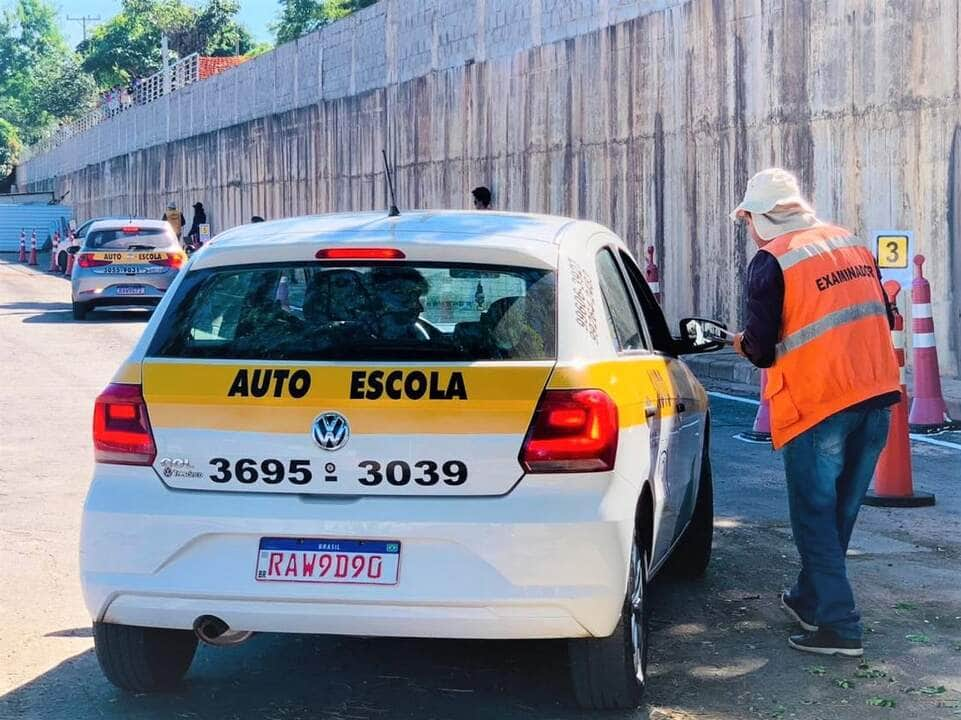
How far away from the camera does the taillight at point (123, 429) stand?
5.02m

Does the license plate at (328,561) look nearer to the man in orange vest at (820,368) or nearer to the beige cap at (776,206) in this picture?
the man in orange vest at (820,368)

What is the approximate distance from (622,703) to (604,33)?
1811 centimetres

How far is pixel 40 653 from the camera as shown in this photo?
19.5ft

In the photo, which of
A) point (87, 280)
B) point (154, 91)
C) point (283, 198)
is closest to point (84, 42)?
point (154, 91)

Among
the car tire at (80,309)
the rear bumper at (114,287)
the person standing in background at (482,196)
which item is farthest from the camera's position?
the car tire at (80,309)

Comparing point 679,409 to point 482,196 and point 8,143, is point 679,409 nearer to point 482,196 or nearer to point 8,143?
point 482,196

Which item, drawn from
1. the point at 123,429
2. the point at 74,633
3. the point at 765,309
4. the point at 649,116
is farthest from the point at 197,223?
the point at 123,429

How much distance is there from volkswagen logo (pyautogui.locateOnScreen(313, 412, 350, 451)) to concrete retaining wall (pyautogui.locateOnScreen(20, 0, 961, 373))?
443 inches

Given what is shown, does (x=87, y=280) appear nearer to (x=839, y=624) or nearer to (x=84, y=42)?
(x=839, y=624)

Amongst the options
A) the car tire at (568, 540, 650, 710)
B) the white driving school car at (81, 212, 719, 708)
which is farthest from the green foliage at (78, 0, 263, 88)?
the car tire at (568, 540, 650, 710)

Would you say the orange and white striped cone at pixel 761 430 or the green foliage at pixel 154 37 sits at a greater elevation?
the green foliage at pixel 154 37

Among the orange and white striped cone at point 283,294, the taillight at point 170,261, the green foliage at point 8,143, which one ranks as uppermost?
the green foliage at point 8,143

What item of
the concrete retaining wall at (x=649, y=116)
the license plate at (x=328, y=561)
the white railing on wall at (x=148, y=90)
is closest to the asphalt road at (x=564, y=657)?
the license plate at (x=328, y=561)

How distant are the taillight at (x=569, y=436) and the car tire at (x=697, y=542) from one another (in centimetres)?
225
